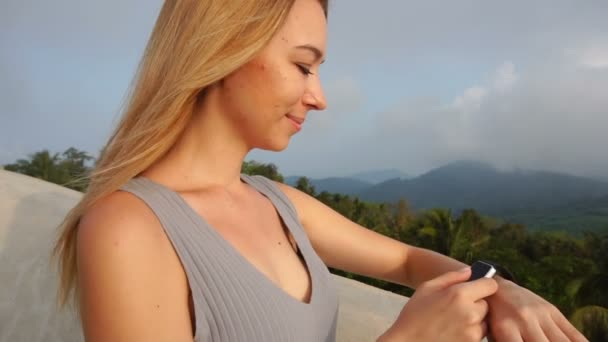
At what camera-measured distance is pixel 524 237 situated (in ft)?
92.2

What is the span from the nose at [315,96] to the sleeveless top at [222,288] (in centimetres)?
44

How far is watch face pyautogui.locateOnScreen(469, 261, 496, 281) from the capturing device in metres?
1.36

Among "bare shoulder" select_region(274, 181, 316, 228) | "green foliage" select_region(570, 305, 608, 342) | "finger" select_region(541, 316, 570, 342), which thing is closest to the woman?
"finger" select_region(541, 316, 570, 342)

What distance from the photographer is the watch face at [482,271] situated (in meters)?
1.36

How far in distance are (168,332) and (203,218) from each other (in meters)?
0.34

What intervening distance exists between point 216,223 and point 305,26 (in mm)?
590

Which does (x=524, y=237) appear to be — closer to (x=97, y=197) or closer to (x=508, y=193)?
(x=97, y=197)

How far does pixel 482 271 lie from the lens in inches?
54.6

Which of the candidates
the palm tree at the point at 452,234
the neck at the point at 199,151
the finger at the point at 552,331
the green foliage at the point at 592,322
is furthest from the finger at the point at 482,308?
the palm tree at the point at 452,234

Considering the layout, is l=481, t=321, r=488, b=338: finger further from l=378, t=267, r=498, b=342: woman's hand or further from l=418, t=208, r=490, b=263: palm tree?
l=418, t=208, r=490, b=263: palm tree

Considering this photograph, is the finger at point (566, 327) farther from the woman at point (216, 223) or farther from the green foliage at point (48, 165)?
the green foliage at point (48, 165)

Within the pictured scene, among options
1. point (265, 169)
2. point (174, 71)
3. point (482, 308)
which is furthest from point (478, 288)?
point (265, 169)

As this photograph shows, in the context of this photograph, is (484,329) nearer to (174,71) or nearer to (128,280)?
(128,280)

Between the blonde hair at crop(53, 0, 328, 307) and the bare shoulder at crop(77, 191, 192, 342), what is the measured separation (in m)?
0.16
